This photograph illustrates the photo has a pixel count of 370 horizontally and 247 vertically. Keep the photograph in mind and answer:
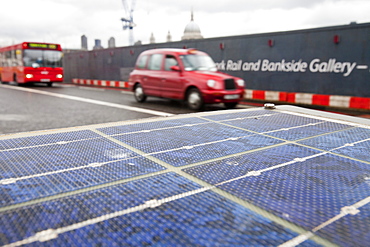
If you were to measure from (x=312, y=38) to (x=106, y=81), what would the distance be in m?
13.7

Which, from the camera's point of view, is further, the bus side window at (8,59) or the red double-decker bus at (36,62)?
the bus side window at (8,59)

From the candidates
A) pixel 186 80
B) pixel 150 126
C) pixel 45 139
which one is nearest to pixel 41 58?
pixel 186 80

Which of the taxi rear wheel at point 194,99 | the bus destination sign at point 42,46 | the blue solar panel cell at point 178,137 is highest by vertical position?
the bus destination sign at point 42,46

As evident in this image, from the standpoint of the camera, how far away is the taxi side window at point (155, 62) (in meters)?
11.1

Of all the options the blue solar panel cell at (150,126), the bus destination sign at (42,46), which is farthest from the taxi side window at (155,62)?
the bus destination sign at (42,46)

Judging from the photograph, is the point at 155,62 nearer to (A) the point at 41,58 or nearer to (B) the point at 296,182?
(B) the point at 296,182

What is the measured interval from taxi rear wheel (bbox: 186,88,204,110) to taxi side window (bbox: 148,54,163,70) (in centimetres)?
174

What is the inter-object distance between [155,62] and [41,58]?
12.9 m

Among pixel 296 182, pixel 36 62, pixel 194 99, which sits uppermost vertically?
pixel 36 62

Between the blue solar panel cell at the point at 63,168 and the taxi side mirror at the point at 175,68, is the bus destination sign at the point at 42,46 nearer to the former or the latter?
the taxi side mirror at the point at 175,68

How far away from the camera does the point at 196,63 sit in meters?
10.5

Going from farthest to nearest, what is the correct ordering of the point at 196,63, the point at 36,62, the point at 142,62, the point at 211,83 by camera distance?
the point at 36,62, the point at 142,62, the point at 196,63, the point at 211,83

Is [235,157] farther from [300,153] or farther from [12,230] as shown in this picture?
[12,230]

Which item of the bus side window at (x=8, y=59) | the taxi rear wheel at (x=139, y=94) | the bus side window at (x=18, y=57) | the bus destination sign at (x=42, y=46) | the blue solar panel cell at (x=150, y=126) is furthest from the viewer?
the bus side window at (x=8, y=59)
